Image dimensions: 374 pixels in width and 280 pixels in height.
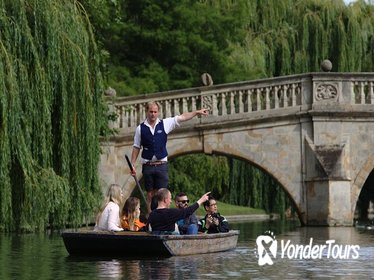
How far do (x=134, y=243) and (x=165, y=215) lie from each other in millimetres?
429

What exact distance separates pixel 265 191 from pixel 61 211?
12.4 metres

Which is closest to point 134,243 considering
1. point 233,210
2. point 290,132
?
point 290,132

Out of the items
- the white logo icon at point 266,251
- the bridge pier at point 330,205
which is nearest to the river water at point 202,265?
the white logo icon at point 266,251

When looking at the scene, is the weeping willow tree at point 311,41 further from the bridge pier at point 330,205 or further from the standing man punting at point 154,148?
the standing man punting at point 154,148

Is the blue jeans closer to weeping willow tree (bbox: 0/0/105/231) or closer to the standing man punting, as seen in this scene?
the standing man punting

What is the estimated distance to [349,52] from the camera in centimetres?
2652

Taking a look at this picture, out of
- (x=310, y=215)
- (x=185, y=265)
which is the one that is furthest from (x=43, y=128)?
(x=310, y=215)

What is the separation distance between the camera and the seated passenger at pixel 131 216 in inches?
456

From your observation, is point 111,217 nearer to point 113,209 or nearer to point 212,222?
point 113,209

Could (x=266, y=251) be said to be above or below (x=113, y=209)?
below

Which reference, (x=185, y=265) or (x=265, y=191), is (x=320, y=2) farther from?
(x=185, y=265)

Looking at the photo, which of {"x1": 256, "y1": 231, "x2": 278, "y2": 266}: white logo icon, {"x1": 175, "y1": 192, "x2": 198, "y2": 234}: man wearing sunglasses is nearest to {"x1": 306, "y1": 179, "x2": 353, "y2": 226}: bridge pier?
{"x1": 256, "y1": 231, "x2": 278, "y2": 266}: white logo icon

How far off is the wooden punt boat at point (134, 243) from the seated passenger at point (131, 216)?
0.49 m

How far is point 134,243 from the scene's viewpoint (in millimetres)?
10836
